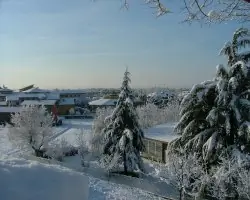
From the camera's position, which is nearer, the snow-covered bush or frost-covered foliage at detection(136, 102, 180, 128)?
frost-covered foliage at detection(136, 102, 180, 128)

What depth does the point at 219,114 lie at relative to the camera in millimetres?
15594

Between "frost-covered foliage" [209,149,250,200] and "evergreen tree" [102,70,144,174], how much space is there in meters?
9.75

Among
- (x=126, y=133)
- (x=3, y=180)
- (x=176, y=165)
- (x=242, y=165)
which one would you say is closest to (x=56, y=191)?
(x=3, y=180)

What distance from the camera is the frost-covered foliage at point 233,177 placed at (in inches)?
586

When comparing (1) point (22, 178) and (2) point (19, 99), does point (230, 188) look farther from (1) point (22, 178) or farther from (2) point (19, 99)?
(2) point (19, 99)

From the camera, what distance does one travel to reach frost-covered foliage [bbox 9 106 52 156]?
32.0 meters

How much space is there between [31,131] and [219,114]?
2075 centimetres

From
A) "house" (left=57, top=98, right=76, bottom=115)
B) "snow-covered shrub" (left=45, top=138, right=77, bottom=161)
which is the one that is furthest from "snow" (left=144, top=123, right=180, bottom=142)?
"house" (left=57, top=98, right=76, bottom=115)

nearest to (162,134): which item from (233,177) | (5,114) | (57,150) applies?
(57,150)

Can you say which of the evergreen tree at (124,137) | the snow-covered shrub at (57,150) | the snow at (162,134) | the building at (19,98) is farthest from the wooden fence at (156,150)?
the building at (19,98)

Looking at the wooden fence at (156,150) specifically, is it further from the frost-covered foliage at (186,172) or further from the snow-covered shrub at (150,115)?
the snow-covered shrub at (150,115)

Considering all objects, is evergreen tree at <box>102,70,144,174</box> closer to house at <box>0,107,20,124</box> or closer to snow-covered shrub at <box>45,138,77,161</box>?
snow-covered shrub at <box>45,138,77,161</box>

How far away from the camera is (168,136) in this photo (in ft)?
107

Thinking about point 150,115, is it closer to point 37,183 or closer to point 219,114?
point 219,114
